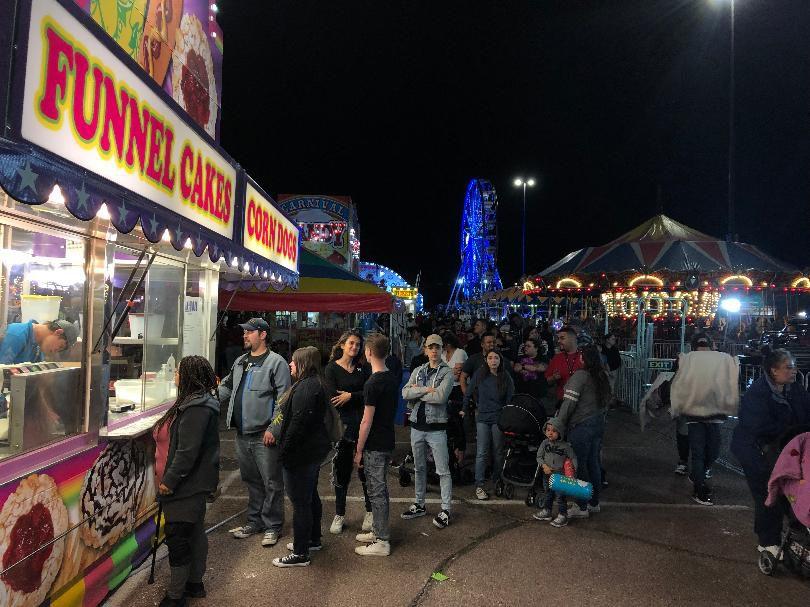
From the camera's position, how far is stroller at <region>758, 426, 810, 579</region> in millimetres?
4250

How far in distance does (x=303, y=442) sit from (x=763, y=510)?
3.69 meters

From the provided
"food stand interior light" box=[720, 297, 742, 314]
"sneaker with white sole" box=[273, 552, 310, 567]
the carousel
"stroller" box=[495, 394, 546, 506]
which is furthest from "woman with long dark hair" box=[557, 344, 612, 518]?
"food stand interior light" box=[720, 297, 742, 314]

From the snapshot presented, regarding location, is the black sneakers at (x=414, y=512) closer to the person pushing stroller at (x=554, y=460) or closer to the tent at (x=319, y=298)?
the person pushing stroller at (x=554, y=460)

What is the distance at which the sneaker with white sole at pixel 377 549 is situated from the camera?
4.70m

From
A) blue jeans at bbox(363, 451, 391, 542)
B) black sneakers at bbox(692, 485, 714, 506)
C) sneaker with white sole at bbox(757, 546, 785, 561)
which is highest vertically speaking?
blue jeans at bbox(363, 451, 391, 542)

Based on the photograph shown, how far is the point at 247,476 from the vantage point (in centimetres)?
521

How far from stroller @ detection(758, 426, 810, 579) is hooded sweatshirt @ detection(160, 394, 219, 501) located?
4197 mm

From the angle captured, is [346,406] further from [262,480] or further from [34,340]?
[34,340]

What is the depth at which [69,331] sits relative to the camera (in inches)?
155

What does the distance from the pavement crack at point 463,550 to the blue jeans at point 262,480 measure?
1.51 meters

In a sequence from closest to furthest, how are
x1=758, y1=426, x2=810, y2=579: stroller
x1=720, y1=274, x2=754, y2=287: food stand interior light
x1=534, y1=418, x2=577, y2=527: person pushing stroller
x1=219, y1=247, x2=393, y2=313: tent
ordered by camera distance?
1. x1=758, y1=426, x2=810, y2=579: stroller
2. x1=534, y1=418, x2=577, y2=527: person pushing stroller
3. x1=219, y1=247, x2=393, y2=313: tent
4. x1=720, y1=274, x2=754, y2=287: food stand interior light

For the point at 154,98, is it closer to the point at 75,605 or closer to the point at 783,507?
the point at 75,605

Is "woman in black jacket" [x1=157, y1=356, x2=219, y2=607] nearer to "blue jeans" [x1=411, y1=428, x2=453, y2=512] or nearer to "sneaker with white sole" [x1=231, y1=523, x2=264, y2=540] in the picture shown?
"sneaker with white sole" [x1=231, y1=523, x2=264, y2=540]

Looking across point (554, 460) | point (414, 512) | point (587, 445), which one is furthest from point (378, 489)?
point (587, 445)
